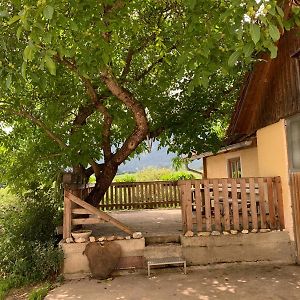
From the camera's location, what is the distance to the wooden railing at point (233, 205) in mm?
7781

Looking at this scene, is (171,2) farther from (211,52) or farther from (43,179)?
(43,179)

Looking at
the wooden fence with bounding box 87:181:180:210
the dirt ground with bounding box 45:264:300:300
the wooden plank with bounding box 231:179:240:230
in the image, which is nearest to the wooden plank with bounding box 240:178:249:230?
the wooden plank with bounding box 231:179:240:230

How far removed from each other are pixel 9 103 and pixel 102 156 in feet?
9.99

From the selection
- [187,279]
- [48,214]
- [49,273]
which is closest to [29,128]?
[48,214]

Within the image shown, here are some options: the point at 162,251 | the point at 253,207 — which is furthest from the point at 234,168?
the point at 162,251

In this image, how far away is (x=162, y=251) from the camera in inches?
295

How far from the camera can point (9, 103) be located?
9.50 m

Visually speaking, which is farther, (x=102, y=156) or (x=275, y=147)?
(x=102, y=156)

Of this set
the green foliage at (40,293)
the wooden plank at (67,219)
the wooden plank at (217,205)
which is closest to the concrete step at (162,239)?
the wooden plank at (217,205)

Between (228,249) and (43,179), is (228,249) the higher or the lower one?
the lower one

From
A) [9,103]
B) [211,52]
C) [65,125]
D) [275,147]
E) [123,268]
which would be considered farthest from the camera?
[65,125]

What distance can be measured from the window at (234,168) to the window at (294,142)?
16.2ft

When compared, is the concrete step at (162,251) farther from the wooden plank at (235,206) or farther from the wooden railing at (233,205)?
the wooden plank at (235,206)

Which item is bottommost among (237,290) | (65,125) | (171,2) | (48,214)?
(237,290)
